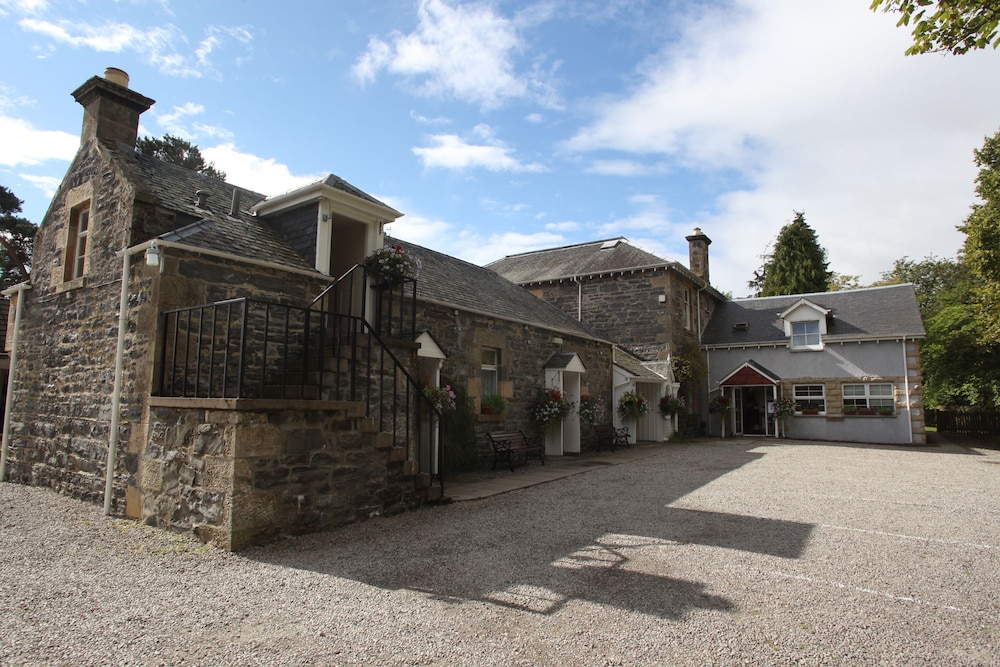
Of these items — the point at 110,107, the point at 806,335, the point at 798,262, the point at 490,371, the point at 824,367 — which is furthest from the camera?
the point at 798,262

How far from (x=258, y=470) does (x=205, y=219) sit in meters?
4.68

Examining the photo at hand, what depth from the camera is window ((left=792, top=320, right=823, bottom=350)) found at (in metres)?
22.0

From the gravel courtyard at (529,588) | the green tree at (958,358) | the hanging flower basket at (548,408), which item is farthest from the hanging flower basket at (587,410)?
the green tree at (958,358)

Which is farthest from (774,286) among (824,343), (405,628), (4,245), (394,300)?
(4,245)

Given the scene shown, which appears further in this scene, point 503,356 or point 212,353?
point 503,356

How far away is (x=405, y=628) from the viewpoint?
4012 millimetres

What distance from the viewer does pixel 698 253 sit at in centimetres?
2520

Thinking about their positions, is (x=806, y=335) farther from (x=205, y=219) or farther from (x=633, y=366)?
(x=205, y=219)

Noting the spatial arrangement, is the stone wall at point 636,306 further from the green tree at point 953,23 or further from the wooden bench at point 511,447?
the green tree at point 953,23

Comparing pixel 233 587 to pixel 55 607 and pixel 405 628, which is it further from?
pixel 405 628

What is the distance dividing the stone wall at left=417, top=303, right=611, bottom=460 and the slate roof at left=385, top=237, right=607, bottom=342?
22 centimetres

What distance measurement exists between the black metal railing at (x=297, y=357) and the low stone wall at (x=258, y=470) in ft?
1.37

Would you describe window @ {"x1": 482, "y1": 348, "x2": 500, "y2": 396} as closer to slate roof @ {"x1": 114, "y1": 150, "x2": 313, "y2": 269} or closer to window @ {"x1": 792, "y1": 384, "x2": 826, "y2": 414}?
slate roof @ {"x1": 114, "y1": 150, "x2": 313, "y2": 269}

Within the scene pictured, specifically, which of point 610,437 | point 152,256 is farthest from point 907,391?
point 152,256
